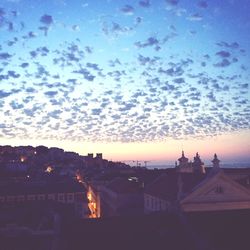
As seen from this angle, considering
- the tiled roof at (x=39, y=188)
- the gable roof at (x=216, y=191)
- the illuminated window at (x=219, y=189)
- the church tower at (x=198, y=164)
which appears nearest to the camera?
the gable roof at (x=216, y=191)

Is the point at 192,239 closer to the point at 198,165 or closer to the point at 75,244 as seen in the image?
the point at 75,244

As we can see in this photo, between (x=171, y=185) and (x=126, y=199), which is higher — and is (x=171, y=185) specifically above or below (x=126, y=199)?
above

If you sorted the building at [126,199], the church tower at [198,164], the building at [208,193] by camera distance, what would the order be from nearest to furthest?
1. the building at [208,193]
2. the church tower at [198,164]
3. the building at [126,199]

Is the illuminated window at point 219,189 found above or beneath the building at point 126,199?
above

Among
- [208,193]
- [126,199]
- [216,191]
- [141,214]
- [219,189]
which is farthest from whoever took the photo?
[126,199]

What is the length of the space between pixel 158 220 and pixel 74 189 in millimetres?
58045

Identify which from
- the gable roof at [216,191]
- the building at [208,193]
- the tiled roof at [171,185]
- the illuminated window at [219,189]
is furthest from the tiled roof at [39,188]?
the illuminated window at [219,189]

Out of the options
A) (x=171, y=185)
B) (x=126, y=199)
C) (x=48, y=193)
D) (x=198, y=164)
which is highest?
(x=198, y=164)

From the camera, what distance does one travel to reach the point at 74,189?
83.1m

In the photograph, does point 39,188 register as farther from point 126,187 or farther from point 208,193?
point 208,193

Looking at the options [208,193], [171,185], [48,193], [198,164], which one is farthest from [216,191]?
[48,193]

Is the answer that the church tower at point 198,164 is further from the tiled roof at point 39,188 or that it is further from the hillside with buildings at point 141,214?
the tiled roof at point 39,188

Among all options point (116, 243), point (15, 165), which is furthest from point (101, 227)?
point (15, 165)

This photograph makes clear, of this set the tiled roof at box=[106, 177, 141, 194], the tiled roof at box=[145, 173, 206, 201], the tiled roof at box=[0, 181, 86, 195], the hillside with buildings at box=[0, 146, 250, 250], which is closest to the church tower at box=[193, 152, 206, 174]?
the hillside with buildings at box=[0, 146, 250, 250]
